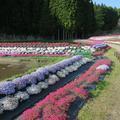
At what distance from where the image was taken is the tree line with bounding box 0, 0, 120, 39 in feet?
198

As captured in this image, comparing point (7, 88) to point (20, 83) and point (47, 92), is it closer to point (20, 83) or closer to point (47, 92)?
point (20, 83)

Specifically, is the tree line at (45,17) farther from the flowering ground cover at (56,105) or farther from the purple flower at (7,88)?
the purple flower at (7,88)

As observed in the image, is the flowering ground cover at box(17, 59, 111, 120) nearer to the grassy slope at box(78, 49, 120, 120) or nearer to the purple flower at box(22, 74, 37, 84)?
the grassy slope at box(78, 49, 120, 120)

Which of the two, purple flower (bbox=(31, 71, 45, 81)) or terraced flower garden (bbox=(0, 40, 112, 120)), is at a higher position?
purple flower (bbox=(31, 71, 45, 81))

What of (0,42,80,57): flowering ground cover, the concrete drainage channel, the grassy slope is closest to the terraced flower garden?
the concrete drainage channel

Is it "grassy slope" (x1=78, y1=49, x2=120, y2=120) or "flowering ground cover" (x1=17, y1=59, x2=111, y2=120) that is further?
"grassy slope" (x1=78, y1=49, x2=120, y2=120)

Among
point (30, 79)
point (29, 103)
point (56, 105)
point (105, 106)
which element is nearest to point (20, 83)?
point (30, 79)

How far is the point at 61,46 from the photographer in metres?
34.4

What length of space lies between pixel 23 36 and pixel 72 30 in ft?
27.0

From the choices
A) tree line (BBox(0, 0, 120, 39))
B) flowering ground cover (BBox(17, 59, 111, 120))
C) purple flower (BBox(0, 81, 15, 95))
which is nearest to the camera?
flowering ground cover (BBox(17, 59, 111, 120))

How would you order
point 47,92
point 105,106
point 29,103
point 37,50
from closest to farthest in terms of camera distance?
1. point 105,106
2. point 29,103
3. point 47,92
4. point 37,50

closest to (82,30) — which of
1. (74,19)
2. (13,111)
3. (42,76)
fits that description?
(74,19)

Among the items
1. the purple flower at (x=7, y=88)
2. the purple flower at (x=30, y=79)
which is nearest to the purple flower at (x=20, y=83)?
the purple flower at (x=30, y=79)

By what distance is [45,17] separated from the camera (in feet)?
210
